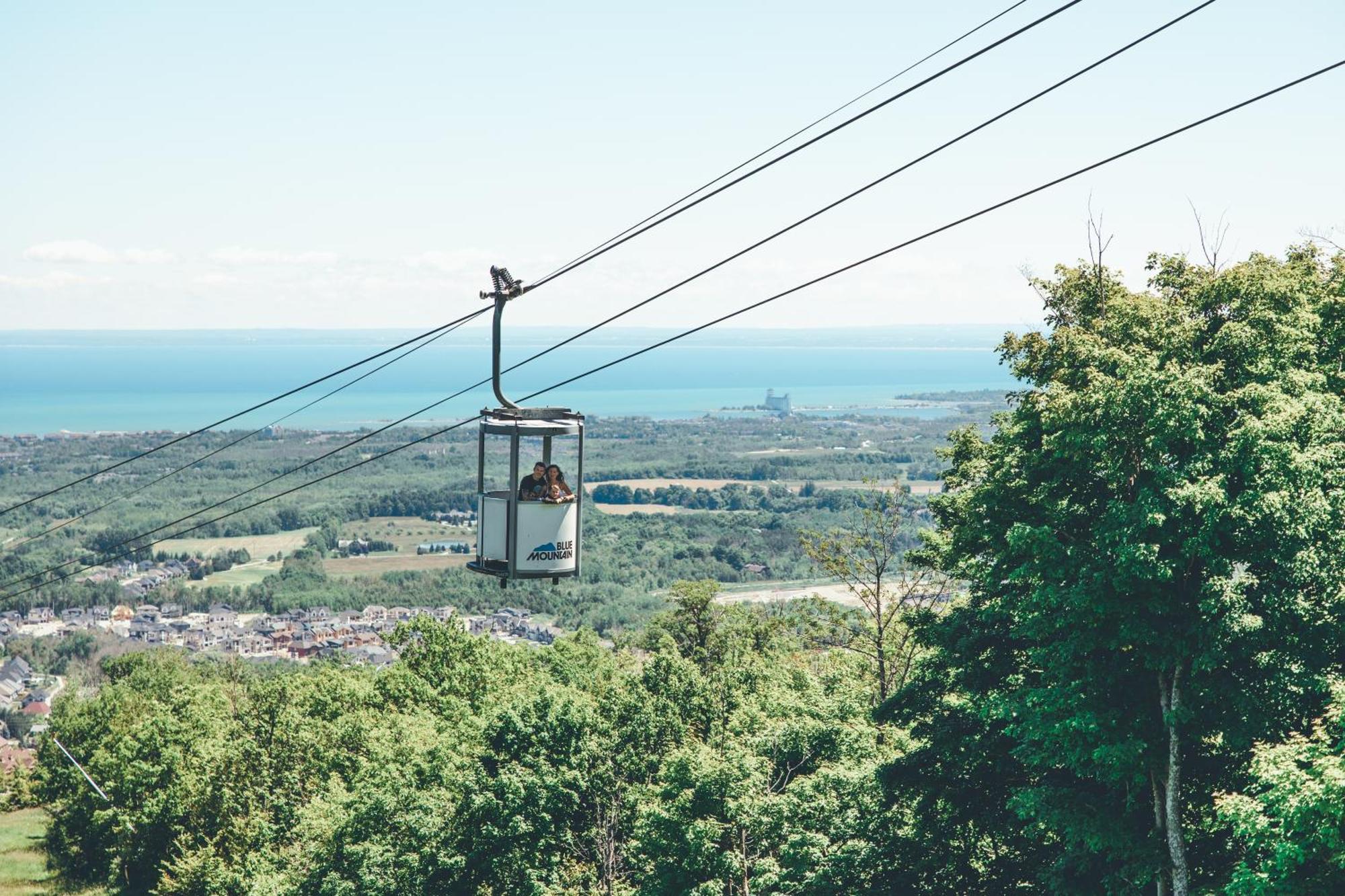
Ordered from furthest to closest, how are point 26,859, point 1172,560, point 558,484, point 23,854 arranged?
point 23,854 < point 26,859 < point 1172,560 < point 558,484

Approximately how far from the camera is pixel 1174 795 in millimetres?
17812

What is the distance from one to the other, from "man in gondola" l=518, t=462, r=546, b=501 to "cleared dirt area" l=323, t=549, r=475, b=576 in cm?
16301

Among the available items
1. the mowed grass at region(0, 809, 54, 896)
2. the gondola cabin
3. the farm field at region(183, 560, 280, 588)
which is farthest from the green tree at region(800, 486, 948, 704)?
the farm field at region(183, 560, 280, 588)

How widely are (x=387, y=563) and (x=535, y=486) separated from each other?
17933 centimetres

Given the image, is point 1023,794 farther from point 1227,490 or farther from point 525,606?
point 525,606

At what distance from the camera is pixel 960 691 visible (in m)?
23.5

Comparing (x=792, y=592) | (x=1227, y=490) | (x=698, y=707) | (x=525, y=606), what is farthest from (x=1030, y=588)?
(x=525, y=606)

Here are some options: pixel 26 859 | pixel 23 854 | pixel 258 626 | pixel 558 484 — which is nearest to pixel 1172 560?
pixel 558 484

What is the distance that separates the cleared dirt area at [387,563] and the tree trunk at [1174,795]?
159m

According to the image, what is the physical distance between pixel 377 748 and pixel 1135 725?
22.3 metres

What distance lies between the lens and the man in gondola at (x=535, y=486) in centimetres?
1262

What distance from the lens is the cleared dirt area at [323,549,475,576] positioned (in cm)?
17788

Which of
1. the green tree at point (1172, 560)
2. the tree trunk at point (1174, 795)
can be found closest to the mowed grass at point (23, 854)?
the green tree at point (1172, 560)

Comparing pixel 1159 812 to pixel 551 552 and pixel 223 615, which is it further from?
pixel 223 615
